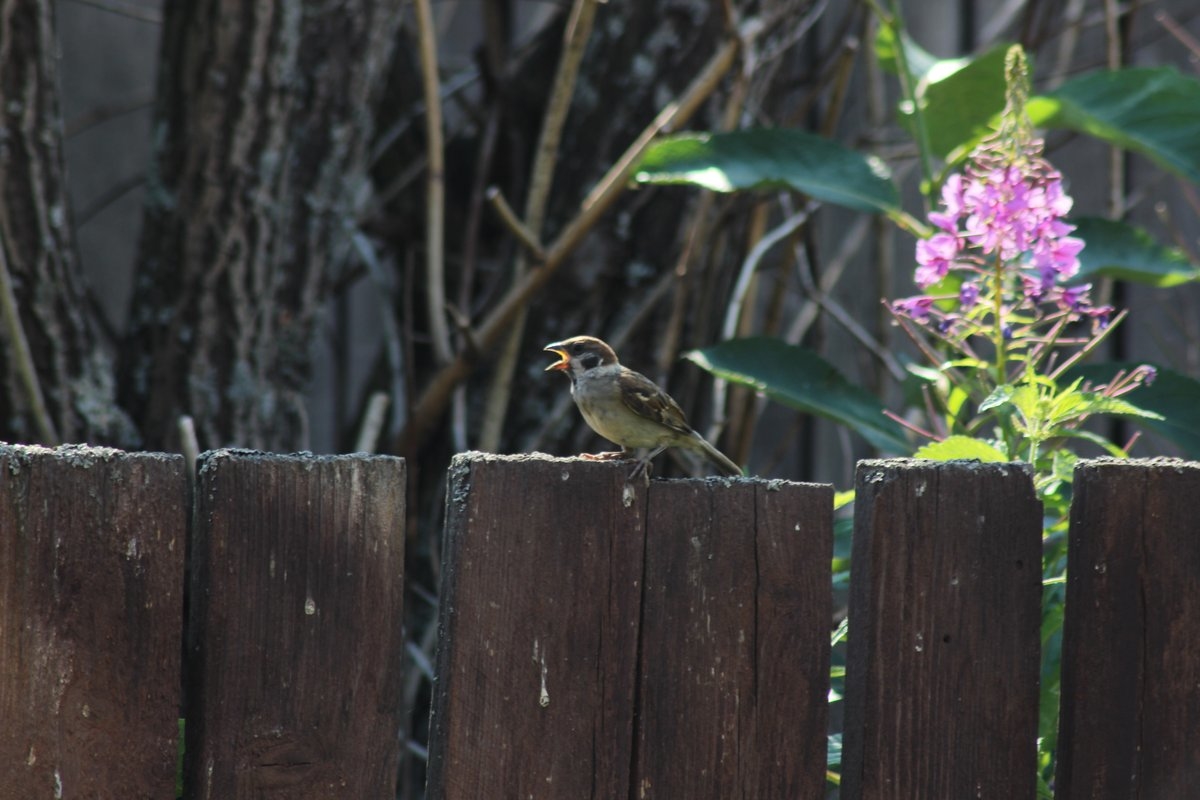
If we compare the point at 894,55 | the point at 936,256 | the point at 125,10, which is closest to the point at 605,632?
the point at 936,256

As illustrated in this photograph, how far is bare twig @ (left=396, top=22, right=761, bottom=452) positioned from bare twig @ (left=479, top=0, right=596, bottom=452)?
0.20 feet

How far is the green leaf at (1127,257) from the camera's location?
2.82m

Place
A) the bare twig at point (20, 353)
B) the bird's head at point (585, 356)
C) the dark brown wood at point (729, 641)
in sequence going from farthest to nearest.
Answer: the bird's head at point (585, 356), the bare twig at point (20, 353), the dark brown wood at point (729, 641)

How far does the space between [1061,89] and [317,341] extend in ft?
6.26

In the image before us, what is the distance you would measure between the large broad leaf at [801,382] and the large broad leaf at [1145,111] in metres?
0.72

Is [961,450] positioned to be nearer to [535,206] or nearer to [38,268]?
[535,206]

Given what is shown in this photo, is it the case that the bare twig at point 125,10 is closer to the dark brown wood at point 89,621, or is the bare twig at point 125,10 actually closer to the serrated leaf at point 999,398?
the dark brown wood at point 89,621

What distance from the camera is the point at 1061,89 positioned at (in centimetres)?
290

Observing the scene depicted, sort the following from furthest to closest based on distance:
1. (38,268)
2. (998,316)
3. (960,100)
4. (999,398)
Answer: (38,268) < (960,100) < (998,316) < (999,398)

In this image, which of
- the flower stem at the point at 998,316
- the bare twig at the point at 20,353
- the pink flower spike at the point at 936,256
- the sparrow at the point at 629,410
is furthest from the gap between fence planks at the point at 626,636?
the bare twig at the point at 20,353

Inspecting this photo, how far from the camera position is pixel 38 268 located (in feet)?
10.2

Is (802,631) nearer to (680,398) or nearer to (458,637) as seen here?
(458,637)

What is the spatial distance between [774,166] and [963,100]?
0.43 meters

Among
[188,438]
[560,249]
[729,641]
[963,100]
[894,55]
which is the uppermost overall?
[894,55]
